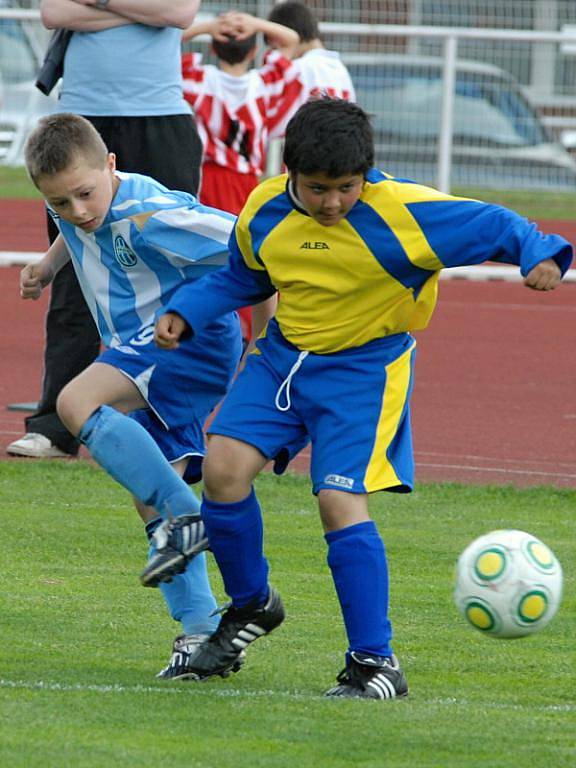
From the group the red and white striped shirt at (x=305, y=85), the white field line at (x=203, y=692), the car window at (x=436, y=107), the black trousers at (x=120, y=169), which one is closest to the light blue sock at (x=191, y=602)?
the white field line at (x=203, y=692)

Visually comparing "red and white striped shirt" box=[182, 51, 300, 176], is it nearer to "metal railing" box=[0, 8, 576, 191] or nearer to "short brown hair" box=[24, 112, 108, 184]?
"metal railing" box=[0, 8, 576, 191]

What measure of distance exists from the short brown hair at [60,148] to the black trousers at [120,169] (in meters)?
2.82

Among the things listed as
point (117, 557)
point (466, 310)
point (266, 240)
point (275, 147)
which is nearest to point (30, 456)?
point (117, 557)

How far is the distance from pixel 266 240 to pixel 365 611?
3.26 ft

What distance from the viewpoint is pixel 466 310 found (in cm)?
1467

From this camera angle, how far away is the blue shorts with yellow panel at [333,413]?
453 cm

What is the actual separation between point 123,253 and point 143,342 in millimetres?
263

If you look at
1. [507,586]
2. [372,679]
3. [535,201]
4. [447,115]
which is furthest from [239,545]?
[535,201]

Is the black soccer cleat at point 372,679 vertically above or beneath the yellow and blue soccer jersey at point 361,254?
beneath

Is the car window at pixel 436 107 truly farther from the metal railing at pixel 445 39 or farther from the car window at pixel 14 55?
the car window at pixel 14 55

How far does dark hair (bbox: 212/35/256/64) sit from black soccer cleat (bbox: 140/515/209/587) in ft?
22.4

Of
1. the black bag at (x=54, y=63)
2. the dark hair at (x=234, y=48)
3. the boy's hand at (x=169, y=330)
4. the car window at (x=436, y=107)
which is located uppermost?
the boy's hand at (x=169, y=330)

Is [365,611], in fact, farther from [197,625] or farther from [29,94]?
[29,94]

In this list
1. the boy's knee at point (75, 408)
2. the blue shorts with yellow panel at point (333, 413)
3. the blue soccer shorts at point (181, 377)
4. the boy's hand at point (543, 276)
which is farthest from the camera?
the blue soccer shorts at point (181, 377)
